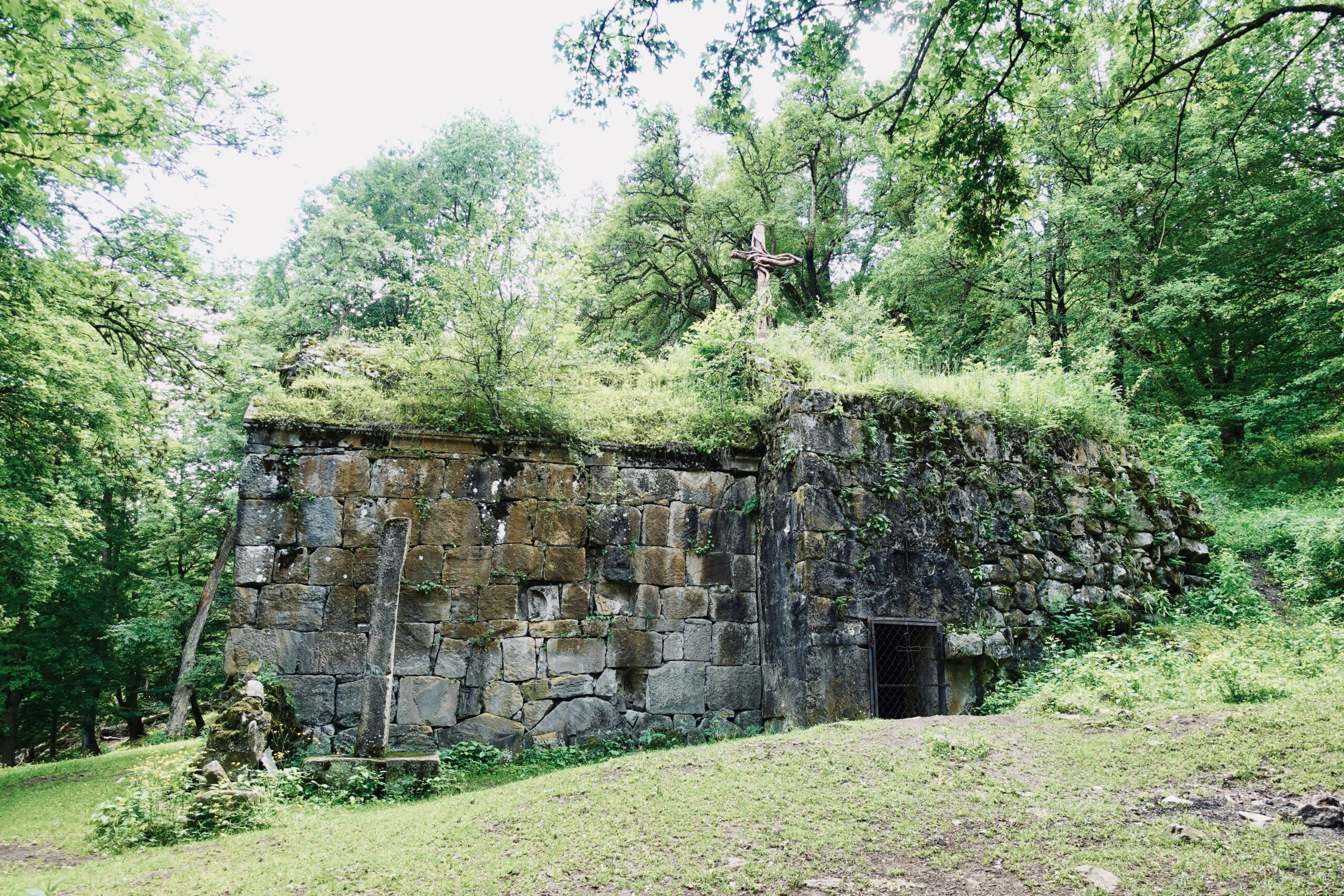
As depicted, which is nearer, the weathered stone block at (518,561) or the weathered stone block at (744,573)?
the weathered stone block at (518,561)

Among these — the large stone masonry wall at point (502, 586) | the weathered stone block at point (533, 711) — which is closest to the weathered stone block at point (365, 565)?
the large stone masonry wall at point (502, 586)

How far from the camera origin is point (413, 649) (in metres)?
7.27

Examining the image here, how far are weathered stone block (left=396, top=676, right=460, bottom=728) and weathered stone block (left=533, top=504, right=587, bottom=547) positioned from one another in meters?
1.79

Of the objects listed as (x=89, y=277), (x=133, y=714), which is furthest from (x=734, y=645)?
(x=133, y=714)

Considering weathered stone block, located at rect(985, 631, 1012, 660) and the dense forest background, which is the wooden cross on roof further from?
weathered stone block, located at rect(985, 631, 1012, 660)

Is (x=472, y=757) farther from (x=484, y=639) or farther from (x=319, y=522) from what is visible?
(x=319, y=522)

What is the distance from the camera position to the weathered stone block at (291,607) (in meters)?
7.09

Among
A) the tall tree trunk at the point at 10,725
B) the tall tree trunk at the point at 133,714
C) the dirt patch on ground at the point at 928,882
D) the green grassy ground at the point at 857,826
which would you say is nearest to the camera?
the dirt patch on ground at the point at 928,882

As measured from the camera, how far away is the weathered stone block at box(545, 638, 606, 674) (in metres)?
7.61

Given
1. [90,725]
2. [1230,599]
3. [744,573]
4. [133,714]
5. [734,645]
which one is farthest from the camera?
[133,714]

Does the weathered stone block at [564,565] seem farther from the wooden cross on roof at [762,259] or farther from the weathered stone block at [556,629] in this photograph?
the wooden cross on roof at [762,259]

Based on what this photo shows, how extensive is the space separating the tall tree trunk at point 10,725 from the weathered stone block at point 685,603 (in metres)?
19.4

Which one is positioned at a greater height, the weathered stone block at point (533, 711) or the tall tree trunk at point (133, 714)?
the weathered stone block at point (533, 711)

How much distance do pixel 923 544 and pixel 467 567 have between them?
5.01 m
